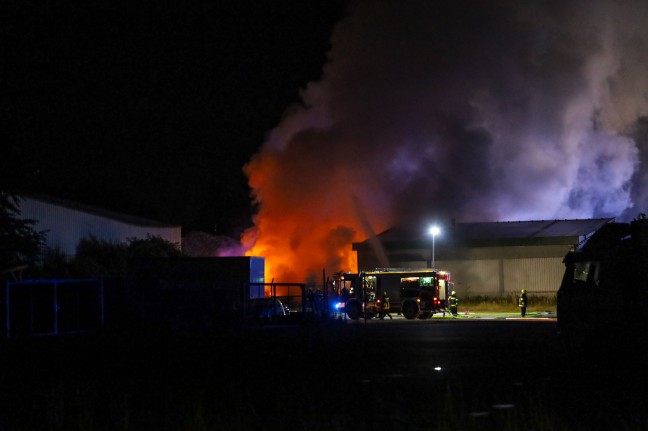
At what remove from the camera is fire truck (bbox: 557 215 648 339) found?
17.3 m

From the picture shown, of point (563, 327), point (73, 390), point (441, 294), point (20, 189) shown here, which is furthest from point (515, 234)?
point (73, 390)

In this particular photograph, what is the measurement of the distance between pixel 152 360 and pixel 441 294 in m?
26.6

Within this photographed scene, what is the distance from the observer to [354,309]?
4578 centimetres

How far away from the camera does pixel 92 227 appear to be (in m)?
57.7

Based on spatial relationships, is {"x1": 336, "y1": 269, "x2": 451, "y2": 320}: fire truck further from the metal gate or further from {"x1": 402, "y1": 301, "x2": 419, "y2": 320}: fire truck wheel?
the metal gate

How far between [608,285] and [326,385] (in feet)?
20.6

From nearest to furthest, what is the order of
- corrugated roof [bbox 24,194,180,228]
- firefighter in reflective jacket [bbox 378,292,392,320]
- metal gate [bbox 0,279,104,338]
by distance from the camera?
metal gate [bbox 0,279,104,338] → firefighter in reflective jacket [bbox 378,292,392,320] → corrugated roof [bbox 24,194,180,228]

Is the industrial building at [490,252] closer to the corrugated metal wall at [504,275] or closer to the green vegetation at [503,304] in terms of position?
the corrugated metal wall at [504,275]

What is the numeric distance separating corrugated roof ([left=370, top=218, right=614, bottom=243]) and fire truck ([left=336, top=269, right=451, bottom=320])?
20.1m

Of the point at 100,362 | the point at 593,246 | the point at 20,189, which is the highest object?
the point at 20,189

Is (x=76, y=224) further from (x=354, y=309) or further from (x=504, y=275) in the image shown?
(x=504, y=275)

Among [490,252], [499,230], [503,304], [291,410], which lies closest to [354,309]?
[503,304]

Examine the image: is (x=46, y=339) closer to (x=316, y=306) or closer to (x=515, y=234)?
(x=316, y=306)

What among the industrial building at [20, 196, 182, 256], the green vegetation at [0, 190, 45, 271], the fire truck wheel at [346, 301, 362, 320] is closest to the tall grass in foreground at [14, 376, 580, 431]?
the green vegetation at [0, 190, 45, 271]
